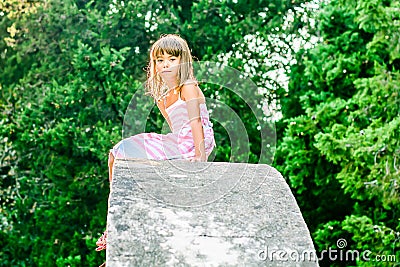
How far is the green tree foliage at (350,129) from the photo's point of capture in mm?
8688

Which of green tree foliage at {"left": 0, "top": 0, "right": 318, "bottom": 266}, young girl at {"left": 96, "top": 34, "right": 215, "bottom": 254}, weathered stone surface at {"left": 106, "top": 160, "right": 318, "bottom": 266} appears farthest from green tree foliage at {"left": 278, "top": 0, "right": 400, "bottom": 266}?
weathered stone surface at {"left": 106, "top": 160, "right": 318, "bottom": 266}

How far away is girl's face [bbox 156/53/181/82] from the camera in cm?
385

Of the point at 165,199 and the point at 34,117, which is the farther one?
the point at 34,117

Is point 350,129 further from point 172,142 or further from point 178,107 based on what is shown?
point 172,142

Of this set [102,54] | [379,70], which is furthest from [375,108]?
[102,54]

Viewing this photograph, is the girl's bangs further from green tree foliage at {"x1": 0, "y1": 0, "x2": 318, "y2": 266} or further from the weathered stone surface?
green tree foliage at {"x1": 0, "y1": 0, "x2": 318, "y2": 266}

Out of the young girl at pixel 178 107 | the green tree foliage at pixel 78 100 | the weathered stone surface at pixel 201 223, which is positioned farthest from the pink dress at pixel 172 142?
the green tree foliage at pixel 78 100

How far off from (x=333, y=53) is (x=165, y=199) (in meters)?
8.72

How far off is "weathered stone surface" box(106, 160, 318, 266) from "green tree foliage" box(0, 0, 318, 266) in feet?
28.6

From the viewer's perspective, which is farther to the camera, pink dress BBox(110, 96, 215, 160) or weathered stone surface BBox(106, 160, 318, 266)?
pink dress BBox(110, 96, 215, 160)

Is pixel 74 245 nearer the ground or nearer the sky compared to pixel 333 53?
nearer the ground

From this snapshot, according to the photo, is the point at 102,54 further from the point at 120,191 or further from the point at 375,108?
the point at 120,191

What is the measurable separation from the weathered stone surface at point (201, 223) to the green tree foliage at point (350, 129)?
6.17 metres

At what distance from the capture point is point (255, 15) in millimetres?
12555
